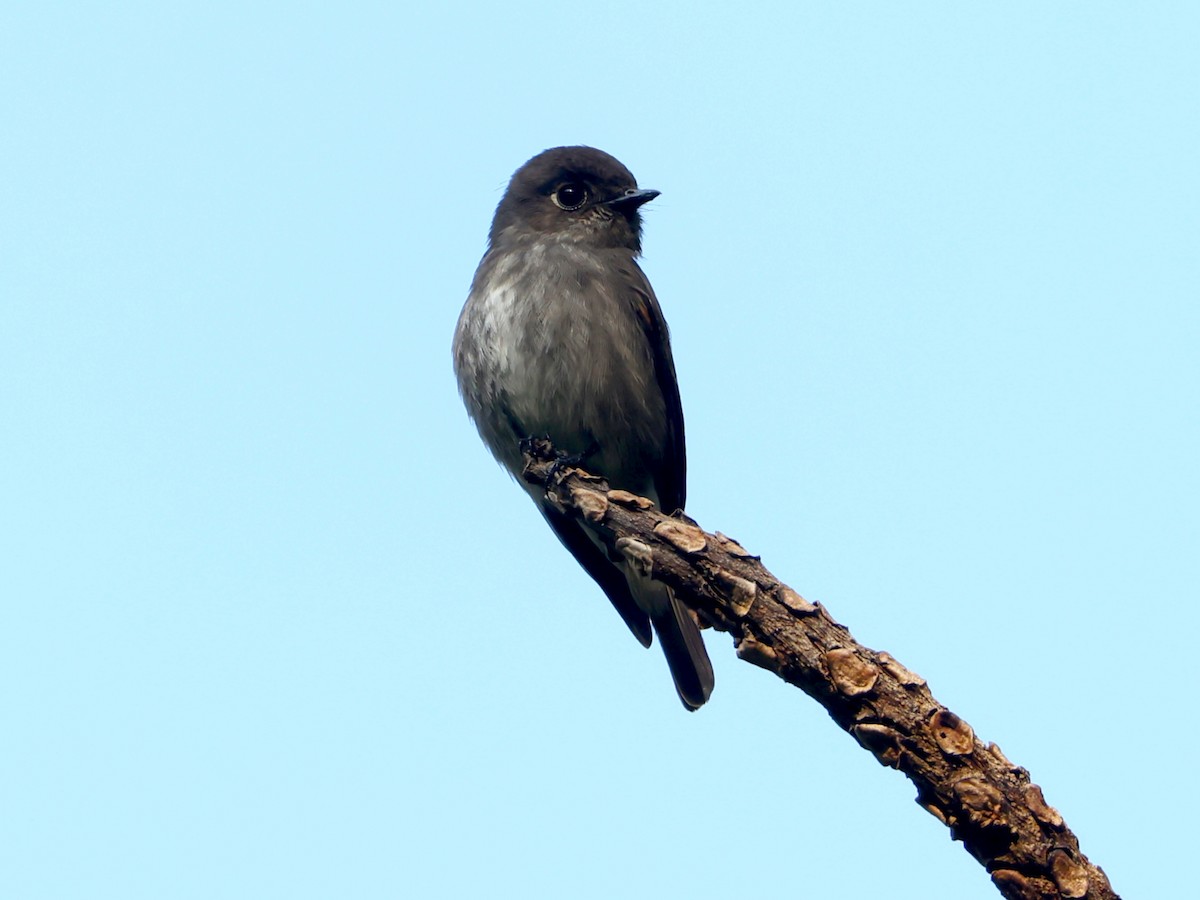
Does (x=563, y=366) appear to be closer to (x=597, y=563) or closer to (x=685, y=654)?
(x=597, y=563)

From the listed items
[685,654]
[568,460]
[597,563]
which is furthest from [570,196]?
[685,654]

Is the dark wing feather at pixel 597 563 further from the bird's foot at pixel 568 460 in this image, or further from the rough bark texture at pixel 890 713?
the rough bark texture at pixel 890 713

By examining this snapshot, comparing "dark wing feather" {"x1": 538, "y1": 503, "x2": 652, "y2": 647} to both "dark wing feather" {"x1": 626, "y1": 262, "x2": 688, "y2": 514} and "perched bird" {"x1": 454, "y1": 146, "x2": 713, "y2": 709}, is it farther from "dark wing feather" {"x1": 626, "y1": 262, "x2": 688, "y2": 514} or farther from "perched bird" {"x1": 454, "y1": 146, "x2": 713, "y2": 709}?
"dark wing feather" {"x1": 626, "y1": 262, "x2": 688, "y2": 514}

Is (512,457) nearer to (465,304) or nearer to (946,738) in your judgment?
(465,304)

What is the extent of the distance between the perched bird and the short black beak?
0.04ft

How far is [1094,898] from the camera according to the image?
3.98m

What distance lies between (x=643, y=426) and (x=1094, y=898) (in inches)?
201

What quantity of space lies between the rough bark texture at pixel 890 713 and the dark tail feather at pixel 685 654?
10.5 ft

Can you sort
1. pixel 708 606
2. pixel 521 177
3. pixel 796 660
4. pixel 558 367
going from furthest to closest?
1. pixel 521 177
2. pixel 558 367
3. pixel 708 606
4. pixel 796 660

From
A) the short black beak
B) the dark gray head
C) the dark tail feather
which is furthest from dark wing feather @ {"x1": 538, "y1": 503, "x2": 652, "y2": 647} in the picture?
the short black beak

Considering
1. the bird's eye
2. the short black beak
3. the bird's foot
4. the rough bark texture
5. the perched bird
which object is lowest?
the rough bark texture

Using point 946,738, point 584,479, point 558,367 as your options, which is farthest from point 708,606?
point 558,367

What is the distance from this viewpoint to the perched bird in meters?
8.38

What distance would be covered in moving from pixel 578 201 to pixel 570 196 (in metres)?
0.07
